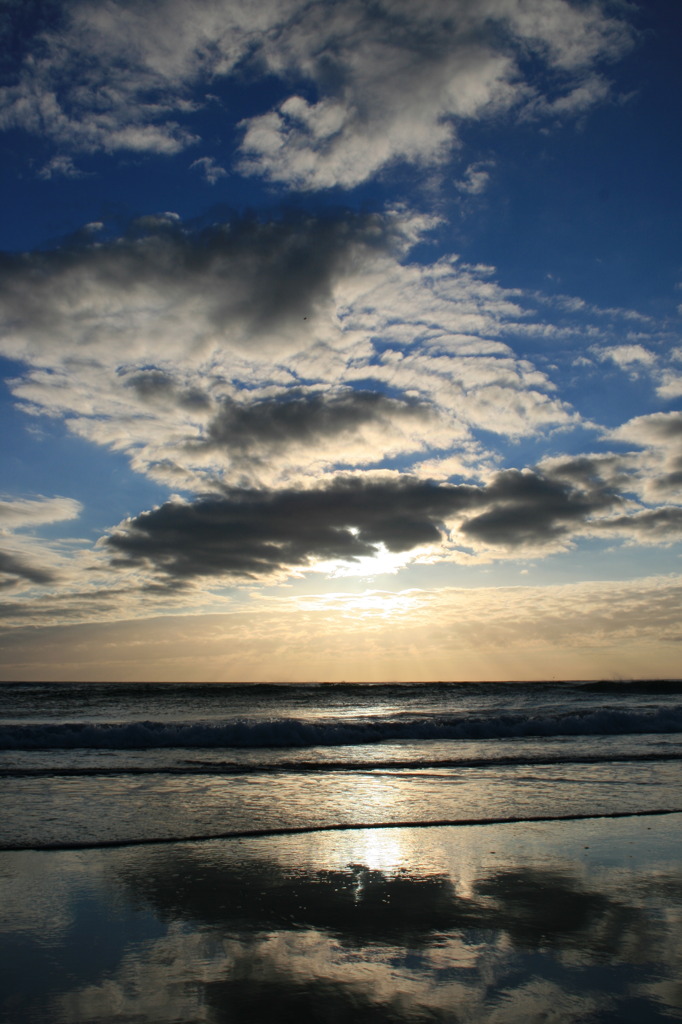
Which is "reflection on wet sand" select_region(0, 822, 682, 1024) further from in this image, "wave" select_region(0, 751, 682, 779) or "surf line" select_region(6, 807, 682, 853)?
"wave" select_region(0, 751, 682, 779)

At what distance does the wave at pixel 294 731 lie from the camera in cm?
2052

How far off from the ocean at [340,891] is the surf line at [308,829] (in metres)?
0.05

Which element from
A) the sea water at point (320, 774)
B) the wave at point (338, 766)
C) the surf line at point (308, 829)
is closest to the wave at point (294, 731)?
the sea water at point (320, 774)

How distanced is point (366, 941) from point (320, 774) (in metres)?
9.48

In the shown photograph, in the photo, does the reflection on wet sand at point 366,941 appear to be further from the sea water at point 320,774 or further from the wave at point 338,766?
the wave at point 338,766

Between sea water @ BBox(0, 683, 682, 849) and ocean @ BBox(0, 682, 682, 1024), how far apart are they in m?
0.09

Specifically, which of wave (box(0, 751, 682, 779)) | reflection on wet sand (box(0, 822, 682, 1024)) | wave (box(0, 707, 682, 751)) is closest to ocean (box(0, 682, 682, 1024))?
reflection on wet sand (box(0, 822, 682, 1024))

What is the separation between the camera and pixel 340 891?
6.63 m

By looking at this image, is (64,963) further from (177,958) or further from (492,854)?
(492,854)

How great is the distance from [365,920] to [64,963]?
8.19ft

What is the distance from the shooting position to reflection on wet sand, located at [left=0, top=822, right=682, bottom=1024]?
4.16 m

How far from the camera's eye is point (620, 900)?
6.28 metres

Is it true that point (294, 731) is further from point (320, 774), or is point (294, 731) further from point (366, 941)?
point (366, 941)

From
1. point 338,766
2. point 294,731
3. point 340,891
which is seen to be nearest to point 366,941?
point 340,891
